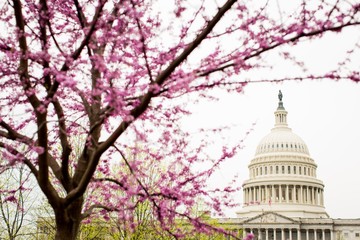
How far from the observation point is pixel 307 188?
110250 millimetres

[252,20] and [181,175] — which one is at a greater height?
[252,20]

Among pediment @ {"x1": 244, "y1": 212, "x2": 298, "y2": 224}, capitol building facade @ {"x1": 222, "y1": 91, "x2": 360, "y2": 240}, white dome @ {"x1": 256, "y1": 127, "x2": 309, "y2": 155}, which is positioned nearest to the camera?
pediment @ {"x1": 244, "y1": 212, "x2": 298, "y2": 224}

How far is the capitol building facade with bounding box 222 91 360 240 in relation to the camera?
99.4 meters

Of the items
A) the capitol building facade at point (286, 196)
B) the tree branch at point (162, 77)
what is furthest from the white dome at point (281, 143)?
the tree branch at point (162, 77)

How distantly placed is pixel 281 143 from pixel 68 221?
111419 mm

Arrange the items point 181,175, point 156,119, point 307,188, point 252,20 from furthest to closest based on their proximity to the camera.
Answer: point 307,188 < point 181,175 < point 156,119 < point 252,20

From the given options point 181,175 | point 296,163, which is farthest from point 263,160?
point 181,175

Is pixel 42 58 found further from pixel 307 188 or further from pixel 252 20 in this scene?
pixel 307 188

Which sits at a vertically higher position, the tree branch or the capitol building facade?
the capitol building facade

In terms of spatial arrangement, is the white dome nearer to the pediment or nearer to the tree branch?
the pediment

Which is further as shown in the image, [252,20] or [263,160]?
[263,160]

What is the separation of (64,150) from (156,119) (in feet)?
5.93

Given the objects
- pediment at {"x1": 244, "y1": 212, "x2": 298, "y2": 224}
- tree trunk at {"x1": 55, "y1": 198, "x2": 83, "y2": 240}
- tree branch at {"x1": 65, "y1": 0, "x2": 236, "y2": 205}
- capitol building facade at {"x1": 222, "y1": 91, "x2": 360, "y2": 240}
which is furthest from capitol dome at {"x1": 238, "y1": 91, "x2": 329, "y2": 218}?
tree branch at {"x1": 65, "y1": 0, "x2": 236, "y2": 205}

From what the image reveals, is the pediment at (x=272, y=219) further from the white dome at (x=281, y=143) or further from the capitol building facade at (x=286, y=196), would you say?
the white dome at (x=281, y=143)
